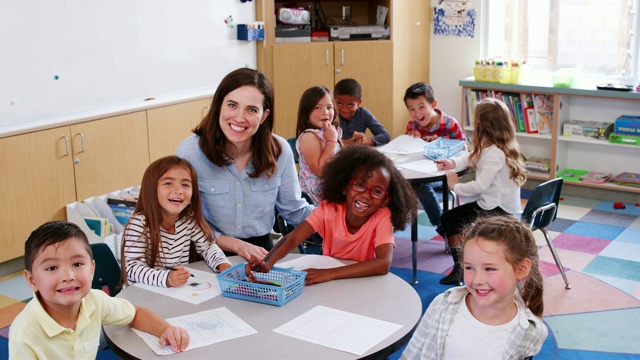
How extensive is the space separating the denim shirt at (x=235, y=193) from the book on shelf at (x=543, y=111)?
11.5 feet

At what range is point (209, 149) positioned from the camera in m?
2.74

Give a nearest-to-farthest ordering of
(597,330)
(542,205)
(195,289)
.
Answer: (195,289) → (597,330) → (542,205)

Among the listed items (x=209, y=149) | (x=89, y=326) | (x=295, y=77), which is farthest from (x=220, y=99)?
(x=295, y=77)

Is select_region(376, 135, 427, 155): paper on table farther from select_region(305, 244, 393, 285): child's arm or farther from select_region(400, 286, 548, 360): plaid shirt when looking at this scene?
select_region(400, 286, 548, 360): plaid shirt

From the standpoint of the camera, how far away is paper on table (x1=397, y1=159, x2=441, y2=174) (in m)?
3.94

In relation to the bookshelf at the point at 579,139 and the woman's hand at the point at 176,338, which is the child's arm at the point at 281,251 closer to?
the woman's hand at the point at 176,338

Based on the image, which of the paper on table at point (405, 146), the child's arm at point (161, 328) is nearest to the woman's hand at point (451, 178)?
the paper on table at point (405, 146)

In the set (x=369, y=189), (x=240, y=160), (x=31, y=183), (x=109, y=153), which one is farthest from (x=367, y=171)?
(x=109, y=153)

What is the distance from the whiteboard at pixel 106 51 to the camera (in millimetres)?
4344

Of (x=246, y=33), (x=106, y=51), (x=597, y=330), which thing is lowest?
(x=597, y=330)

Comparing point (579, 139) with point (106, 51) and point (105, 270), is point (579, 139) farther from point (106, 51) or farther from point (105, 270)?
point (105, 270)

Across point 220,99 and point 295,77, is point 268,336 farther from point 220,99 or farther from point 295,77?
point 295,77

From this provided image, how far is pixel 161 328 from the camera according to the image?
2.02 metres

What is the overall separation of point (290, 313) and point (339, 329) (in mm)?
179
